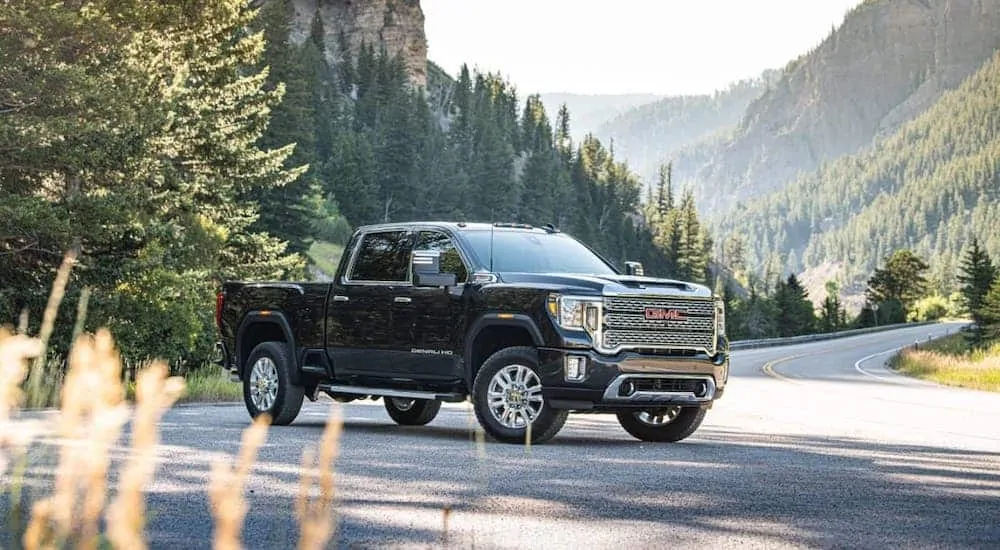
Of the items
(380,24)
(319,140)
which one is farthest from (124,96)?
(380,24)

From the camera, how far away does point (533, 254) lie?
14039 millimetres

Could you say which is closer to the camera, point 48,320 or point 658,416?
point 48,320

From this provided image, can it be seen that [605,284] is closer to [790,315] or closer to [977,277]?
[977,277]

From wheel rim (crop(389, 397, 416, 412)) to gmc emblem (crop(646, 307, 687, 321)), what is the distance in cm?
406

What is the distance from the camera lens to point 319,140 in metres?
128

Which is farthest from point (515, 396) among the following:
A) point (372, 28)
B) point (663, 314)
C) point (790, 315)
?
point (372, 28)

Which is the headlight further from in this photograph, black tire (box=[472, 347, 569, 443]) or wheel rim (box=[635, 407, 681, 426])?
wheel rim (box=[635, 407, 681, 426])

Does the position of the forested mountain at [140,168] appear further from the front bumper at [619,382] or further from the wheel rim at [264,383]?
the front bumper at [619,382]

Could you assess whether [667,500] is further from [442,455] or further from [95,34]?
[95,34]

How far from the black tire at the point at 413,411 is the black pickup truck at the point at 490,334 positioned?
6 cm

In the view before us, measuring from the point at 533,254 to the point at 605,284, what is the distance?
1494 mm

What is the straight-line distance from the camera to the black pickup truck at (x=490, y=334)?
12586mm

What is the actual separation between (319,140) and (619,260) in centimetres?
7549

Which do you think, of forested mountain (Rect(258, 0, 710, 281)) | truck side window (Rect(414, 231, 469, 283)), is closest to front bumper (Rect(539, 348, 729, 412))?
truck side window (Rect(414, 231, 469, 283))
